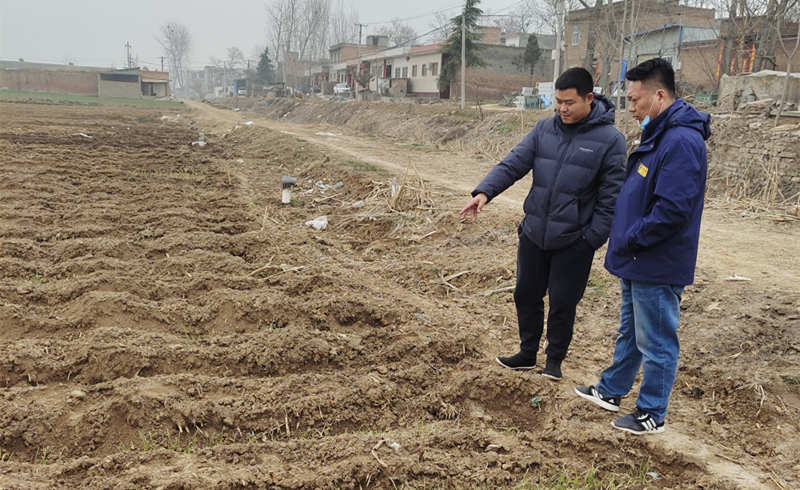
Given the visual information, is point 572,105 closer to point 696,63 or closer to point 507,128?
point 507,128

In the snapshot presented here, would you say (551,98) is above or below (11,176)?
above

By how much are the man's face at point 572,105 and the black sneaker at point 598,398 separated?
67.7 inches

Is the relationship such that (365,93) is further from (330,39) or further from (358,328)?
(330,39)

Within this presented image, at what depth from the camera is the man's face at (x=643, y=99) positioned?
10.3ft

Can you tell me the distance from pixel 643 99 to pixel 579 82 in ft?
1.49

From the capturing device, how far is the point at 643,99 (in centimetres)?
317

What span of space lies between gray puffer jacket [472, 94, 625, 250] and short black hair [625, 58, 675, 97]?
0.47 m

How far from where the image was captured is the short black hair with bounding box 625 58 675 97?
3107 millimetres

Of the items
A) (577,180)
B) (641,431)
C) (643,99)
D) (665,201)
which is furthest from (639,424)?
(643,99)

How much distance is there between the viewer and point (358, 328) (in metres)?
5.09

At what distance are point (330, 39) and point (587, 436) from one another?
93515 mm

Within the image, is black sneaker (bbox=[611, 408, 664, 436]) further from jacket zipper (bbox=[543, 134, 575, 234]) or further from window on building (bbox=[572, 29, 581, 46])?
window on building (bbox=[572, 29, 581, 46])

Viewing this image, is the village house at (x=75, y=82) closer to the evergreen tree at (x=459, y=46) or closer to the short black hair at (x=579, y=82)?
the evergreen tree at (x=459, y=46)

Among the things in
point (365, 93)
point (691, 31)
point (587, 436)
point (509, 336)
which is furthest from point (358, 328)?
point (365, 93)
